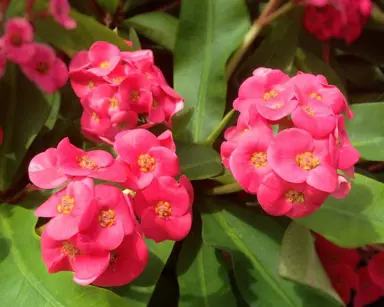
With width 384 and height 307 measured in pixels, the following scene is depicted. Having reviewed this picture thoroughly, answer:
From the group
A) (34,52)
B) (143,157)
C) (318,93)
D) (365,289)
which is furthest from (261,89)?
(365,289)

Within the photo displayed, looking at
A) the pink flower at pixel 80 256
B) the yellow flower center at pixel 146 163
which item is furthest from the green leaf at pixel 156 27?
the pink flower at pixel 80 256

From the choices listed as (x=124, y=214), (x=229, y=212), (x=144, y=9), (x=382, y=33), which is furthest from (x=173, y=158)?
(x=382, y=33)

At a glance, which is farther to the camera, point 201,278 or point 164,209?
point 201,278

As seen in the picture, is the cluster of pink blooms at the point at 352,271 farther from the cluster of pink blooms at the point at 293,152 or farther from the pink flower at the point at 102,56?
the pink flower at the point at 102,56

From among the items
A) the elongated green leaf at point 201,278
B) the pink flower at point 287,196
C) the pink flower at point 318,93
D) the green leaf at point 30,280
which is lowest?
the elongated green leaf at point 201,278

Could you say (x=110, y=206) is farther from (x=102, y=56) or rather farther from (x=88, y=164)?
(x=102, y=56)

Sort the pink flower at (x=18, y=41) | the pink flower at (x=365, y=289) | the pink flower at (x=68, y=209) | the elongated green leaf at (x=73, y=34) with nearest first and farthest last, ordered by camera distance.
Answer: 1. the pink flower at (x=68, y=209)
2. the pink flower at (x=18, y=41)
3. the elongated green leaf at (x=73, y=34)
4. the pink flower at (x=365, y=289)
